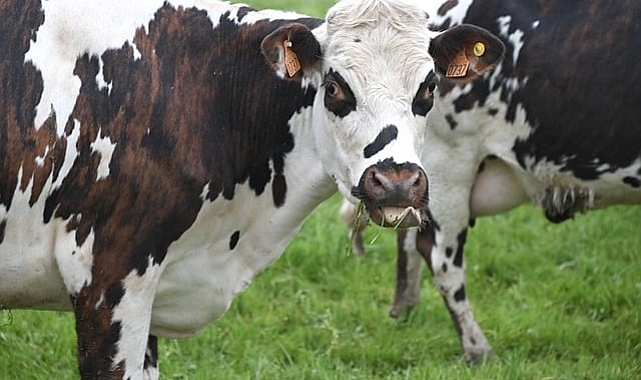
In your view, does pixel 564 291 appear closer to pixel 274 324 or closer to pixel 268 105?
pixel 274 324

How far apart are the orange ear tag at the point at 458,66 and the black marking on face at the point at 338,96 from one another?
0.54 meters

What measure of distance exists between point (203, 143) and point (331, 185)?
0.60 meters

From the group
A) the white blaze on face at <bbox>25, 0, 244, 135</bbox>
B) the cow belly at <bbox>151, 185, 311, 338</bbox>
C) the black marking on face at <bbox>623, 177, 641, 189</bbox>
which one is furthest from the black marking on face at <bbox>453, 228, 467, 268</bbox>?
the white blaze on face at <bbox>25, 0, 244, 135</bbox>

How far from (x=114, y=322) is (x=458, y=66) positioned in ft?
5.67

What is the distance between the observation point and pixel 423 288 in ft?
26.6

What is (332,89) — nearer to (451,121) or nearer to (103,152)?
(103,152)

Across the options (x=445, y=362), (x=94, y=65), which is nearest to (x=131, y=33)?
(x=94, y=65)

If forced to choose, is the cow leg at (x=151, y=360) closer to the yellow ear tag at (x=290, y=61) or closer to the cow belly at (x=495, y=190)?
the yellow ear tag at (x=290, y=61)

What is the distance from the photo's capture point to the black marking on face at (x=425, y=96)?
4.93 m

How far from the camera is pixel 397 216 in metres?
4.71

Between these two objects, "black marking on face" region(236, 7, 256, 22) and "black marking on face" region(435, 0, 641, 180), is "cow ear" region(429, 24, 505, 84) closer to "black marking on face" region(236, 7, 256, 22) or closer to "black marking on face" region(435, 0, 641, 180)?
"black marking on face" region(236, 7, 256, 22)

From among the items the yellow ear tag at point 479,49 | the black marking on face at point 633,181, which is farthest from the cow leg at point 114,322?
the black marking on face at point 633,181

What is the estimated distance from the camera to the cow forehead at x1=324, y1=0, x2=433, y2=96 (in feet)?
16.0

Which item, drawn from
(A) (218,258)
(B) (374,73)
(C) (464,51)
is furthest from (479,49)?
(A) (218,258)
